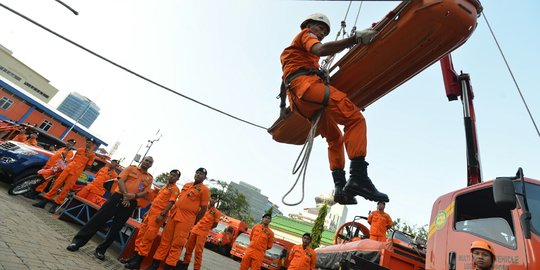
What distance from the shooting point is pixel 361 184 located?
2.72 metres

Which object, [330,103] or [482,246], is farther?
[482,246]

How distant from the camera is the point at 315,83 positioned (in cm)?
289

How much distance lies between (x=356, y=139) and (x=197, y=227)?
200 inches

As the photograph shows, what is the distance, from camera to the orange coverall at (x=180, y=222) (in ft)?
17.4

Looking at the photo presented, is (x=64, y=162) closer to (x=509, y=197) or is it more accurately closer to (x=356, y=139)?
(x=356, y=139)

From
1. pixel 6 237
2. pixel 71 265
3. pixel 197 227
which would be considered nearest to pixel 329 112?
pixel 71 265

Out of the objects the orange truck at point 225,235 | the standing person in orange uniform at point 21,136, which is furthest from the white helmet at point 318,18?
the orange truck at point 225,235

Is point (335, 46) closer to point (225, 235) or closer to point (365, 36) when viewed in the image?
point (365, 36)

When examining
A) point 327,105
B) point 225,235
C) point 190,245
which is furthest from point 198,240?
point 225,235

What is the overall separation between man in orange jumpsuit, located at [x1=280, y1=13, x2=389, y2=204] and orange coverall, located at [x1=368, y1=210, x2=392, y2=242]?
5.19 metres

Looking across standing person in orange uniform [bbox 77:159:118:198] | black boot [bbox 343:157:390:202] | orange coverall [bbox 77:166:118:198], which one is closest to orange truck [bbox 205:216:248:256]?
standing person in orange uniform [bbox 77:159:118:198]

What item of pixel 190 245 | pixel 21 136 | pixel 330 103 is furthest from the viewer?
pixel 21 136

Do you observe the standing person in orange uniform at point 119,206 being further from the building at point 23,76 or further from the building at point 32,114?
the building at point 23,76

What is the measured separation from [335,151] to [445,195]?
2.18 meters
